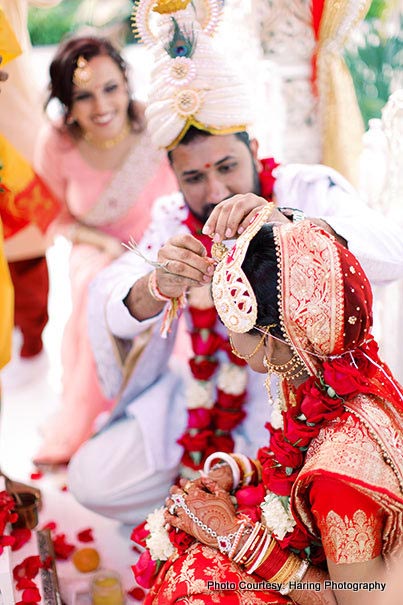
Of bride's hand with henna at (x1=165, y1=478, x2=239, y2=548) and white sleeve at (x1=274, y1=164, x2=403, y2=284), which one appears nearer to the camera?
bride's hand with henna at (x1=165, y1=478, x2=239, y2=548)

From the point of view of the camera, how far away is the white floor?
2545 mm

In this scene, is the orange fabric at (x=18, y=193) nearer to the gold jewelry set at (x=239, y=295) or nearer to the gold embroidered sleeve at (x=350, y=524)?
the gold jewelry set at (x=239, y=295)

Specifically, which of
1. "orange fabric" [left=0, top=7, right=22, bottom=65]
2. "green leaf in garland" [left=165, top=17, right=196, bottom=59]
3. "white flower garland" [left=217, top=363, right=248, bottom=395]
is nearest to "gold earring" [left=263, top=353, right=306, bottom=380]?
"white flower garland" [left=217, top=363, right=248, bottom=395]

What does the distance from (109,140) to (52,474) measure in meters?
1.61

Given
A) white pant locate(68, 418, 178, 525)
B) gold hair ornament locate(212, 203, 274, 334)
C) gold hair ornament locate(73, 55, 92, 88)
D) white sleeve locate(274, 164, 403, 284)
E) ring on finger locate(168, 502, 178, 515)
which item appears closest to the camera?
gold hair ornament locate(212, 203, 274, 334)

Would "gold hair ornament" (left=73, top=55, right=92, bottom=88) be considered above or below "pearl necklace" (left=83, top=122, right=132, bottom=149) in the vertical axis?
above

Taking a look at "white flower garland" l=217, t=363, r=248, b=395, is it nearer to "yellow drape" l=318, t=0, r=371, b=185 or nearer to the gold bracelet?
"yellow drape" l=318, t=0, r=371, b=185

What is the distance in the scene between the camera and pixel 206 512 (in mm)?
1784

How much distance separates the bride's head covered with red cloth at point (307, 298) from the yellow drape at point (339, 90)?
1.17 m

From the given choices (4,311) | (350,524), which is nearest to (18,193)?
(4,311)

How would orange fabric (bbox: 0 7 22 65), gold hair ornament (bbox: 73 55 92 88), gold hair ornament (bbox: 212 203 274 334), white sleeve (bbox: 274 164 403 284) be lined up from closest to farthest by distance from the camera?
gold hair ornament (bbox: 212 203 274 334) < white sleeve (bbox: 274 164 403 284) < orange fabric (bbox: 0 7 22 65) < gold hair ornament (bbox: 73 55 92 88)

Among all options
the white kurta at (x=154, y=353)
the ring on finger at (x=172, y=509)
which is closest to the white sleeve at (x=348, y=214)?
the white kurta at (x=154, y=353)

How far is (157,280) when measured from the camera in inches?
83.0

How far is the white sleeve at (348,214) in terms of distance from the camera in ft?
6.84
